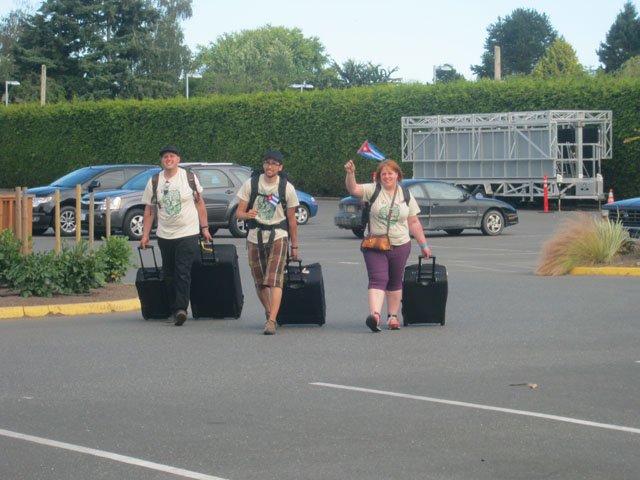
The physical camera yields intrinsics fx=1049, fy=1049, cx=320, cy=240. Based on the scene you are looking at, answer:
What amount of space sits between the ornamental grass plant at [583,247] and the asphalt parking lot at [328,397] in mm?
3862

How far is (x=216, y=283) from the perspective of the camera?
10.9m

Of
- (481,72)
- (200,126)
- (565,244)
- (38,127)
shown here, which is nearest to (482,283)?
(565,244)

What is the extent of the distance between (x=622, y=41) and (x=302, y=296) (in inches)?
3559

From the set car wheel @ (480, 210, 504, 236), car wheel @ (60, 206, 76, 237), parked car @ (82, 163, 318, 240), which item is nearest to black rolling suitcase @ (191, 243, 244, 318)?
parked car @ (82, 163, 318, 240)

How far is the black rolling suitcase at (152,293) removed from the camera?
10.8m

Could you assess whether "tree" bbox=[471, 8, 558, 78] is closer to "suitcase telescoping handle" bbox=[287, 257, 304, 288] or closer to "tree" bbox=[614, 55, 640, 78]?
"tree" bbox=[614, 55, 640, 78]

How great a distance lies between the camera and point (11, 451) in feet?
18.4

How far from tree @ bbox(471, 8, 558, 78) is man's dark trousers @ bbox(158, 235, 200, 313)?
94.7 meters

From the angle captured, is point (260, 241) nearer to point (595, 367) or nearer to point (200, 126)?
point (595, 367)

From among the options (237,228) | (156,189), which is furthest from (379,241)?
(237,228)

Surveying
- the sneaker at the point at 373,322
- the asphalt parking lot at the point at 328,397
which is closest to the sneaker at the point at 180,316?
the asphalt parking lot at the point at 328,397

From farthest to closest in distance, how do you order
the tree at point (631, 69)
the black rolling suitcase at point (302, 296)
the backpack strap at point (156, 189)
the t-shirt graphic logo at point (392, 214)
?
the tree at point (631, 69) → the backpack strap at point (156, 189) → the black rolling suitcase at point (302, 296) → the t-shirt graphic logo at point (392, 214)

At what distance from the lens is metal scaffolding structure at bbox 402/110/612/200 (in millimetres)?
33312

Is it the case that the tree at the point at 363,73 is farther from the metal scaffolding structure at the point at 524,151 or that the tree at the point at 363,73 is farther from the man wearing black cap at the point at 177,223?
the man wearing black cap at the point at 177,223
